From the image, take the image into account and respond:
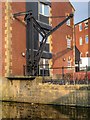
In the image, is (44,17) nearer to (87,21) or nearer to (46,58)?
(46,58)

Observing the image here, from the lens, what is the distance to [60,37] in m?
30.3

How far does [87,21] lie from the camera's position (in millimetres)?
54438

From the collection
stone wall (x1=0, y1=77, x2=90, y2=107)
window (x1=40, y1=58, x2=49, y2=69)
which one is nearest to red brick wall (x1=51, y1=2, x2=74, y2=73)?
window (x1=40, y1=58, x2=49, y2=69)

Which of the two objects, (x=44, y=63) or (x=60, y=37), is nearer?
(x=44, y=63)

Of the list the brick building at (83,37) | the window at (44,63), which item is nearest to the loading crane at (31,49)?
the window at (44,63)

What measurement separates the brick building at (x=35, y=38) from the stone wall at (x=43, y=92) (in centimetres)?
146

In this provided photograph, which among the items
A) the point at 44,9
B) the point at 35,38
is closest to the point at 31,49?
the point at 35,38

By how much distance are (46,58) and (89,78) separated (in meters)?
6.78

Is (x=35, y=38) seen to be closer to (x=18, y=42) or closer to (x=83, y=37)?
(x=18, y=42)

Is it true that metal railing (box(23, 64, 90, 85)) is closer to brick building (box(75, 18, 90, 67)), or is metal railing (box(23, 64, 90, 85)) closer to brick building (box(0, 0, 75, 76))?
brick building (box(0, 0, 75, 76))

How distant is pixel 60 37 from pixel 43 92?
1103 centimetres

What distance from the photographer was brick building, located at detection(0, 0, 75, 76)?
74.1 feet

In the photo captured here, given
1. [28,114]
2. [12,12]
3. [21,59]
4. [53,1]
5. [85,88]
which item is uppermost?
[53,1]

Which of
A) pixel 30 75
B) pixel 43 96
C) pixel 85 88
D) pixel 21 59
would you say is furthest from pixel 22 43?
pixel 85 88
